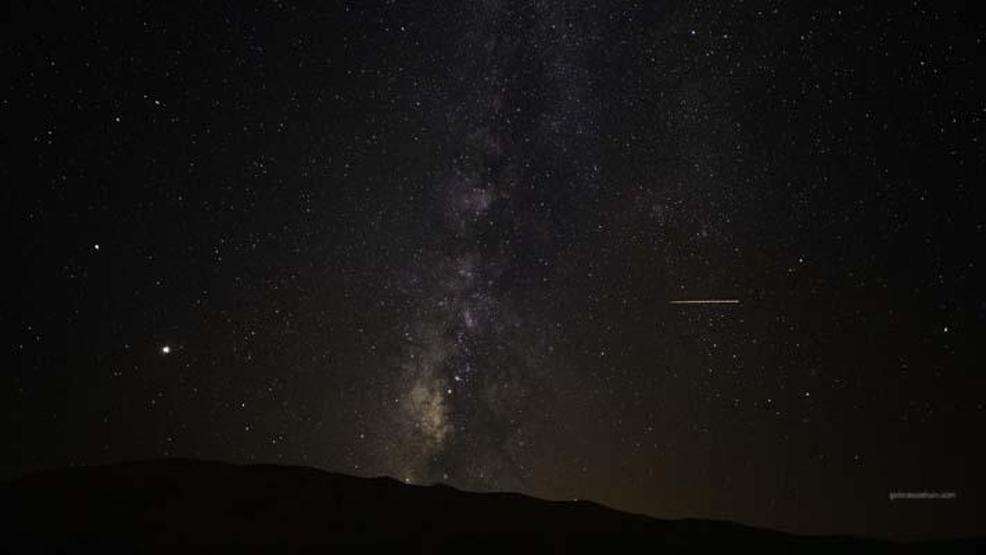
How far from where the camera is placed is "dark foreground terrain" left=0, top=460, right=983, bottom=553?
9.20m

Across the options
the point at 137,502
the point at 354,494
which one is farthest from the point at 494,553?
the point at 137,502

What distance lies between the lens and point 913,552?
10016 mm

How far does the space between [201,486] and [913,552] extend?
29.9ft

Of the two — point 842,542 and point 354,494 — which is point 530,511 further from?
point 842,542

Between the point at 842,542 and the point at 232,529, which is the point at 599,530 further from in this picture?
the point at 232,529

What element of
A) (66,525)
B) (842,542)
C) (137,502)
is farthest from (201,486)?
(842,542)

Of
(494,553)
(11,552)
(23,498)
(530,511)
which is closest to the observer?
(11,552)

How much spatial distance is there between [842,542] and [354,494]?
640 centimetres

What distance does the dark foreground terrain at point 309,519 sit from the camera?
920cm

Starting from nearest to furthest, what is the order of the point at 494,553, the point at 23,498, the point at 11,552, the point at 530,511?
the point at 11,552
the point at 494,553
the point at 23,498
the point at 530,511

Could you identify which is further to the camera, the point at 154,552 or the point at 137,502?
the point at 137,502

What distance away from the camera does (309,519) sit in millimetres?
9961

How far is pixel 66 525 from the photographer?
30.3 ft

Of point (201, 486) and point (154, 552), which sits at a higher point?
point (201, 486)
